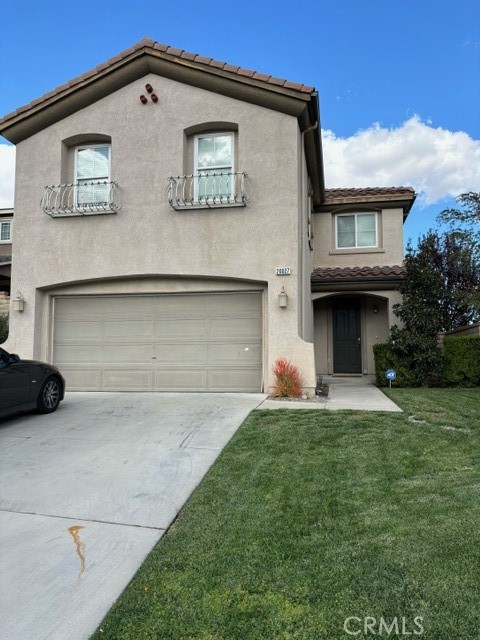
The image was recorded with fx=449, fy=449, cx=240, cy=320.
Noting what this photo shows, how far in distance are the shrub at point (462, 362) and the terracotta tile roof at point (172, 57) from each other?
713 centimetres

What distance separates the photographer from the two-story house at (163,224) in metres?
9.49

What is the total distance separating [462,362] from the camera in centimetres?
1148

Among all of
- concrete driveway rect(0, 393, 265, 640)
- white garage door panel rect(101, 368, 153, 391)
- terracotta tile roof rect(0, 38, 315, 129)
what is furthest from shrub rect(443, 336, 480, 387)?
white garage door panel rect(101, 368, 153, 391)

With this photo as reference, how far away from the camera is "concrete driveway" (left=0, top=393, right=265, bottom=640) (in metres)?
2.67

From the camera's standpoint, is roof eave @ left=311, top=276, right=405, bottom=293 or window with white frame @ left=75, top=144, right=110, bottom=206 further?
roof eave @ left=311, top=276, right=405, bottom=293

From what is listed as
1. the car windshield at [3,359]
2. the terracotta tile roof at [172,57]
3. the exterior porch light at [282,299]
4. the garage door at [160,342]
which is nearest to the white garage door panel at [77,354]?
the garage door at [160,342]

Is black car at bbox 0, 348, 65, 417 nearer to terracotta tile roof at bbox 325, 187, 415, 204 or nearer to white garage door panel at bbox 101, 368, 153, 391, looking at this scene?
white garage door panel at bbox 101, 368, 153, 391

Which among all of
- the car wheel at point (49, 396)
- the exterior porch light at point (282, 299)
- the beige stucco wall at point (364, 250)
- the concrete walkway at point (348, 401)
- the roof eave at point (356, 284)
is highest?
the beige stucco wall at point (364, 250)

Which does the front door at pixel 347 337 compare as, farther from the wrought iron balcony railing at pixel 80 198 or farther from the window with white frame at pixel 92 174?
the window with white frame at pixel 92 174

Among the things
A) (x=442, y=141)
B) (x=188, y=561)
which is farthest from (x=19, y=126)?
(x=442, y=141)

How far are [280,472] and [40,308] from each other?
8.03m

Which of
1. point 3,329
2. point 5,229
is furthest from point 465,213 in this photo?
point 5,229

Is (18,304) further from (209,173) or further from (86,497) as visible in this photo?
(86,497)

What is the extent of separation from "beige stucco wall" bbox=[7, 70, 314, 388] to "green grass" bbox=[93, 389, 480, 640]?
454 centimetres
